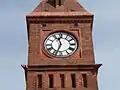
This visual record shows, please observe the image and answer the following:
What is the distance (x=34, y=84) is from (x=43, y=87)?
2.47 feet

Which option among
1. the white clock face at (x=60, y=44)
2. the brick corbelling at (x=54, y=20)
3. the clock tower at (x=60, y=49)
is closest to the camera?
the clock tower at (x=60, y=49)

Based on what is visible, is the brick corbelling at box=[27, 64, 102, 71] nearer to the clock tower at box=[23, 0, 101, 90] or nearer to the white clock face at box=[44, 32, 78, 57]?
the clock tower at box=[23, 0, 101, 90]

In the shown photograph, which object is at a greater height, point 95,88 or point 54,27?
point 54,27

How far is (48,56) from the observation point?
40.8 m

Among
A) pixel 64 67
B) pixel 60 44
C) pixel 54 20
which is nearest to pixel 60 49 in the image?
pixel 60 44

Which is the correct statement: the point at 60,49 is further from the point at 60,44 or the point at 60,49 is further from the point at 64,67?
the point at 64,67

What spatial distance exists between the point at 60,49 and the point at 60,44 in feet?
1.48

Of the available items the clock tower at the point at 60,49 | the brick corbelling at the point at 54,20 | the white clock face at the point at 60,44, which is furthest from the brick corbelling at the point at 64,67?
the brick corbelling at the point at 54,20

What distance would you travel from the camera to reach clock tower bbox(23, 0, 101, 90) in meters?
39.7

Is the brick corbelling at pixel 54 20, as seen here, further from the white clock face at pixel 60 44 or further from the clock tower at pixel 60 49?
the white clock face at pixel 60 44

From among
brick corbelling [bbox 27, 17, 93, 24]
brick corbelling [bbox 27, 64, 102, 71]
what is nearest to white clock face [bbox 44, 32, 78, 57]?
brick corbelling [bbox 27, 64, 102, 71]

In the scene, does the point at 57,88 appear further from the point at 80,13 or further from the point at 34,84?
the point at 80,13

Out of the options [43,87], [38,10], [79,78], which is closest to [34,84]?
[43,87]

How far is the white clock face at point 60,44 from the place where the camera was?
134ft
